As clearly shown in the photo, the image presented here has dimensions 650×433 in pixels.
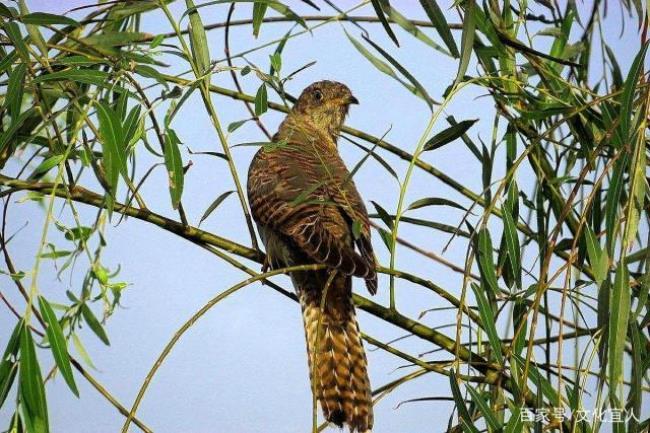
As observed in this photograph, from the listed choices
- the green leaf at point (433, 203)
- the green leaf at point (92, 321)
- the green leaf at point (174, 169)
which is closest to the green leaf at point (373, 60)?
the green leaf at point (433, 203)

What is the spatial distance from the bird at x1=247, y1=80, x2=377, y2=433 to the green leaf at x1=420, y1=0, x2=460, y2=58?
48 centimetres

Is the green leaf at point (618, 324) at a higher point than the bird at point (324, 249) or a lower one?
lower

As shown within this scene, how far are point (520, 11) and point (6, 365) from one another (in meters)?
1.92

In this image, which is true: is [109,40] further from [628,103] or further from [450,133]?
[628,103]

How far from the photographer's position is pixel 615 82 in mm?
3521

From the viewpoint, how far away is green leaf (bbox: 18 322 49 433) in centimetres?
234

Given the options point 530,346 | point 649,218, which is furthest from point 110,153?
point 649,218

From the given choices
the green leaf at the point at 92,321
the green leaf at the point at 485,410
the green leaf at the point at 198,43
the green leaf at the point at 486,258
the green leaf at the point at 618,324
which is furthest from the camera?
the green leaf at the point at 92,321

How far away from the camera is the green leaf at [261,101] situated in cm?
279

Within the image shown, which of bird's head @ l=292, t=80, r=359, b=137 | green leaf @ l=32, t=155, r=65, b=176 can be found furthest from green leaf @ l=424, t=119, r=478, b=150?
bird's head @ l=292, t=80, r=359, b=137

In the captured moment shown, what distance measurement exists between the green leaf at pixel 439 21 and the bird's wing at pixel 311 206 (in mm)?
487

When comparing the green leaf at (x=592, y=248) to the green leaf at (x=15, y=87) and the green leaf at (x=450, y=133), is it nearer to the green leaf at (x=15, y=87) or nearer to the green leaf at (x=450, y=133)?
the green leaf at (x=450, y=133)

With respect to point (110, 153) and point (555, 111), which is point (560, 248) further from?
point (110, 153)

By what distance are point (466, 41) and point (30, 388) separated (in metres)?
1.37
